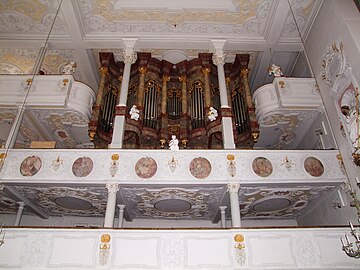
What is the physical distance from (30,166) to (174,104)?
20.4ft

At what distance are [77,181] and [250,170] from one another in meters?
5.66

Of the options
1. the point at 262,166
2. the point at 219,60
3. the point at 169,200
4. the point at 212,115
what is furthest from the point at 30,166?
the point at 219,60

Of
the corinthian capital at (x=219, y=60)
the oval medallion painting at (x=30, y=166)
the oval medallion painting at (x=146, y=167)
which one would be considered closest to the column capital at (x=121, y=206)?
the oval medallion painting at (x=146, y=167)

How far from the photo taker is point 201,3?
13531 millimetres

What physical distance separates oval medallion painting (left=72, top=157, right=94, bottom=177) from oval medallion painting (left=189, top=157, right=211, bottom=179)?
10.9ft

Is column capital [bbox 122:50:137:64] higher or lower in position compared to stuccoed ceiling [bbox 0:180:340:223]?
higher

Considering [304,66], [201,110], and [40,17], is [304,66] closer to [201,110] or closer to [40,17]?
[201,110]

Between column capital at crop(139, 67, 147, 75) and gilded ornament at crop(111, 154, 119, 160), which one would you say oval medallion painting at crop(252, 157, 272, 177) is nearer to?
gilded ornament at crop(111, 154, 119, 160)

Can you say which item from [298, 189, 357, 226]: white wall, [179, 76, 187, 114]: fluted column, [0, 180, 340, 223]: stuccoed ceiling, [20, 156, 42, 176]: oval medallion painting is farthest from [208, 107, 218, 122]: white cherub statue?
[20, 156, 42, 176]: oval medallion painting

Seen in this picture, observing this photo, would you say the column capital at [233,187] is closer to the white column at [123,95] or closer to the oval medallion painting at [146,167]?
the oval medallion painting at [146,167]

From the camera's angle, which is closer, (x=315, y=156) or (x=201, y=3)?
(x=315, y=156)

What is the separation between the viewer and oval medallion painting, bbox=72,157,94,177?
1100cm

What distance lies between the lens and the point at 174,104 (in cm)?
1441

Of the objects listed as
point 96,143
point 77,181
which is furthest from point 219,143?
point 77,181
